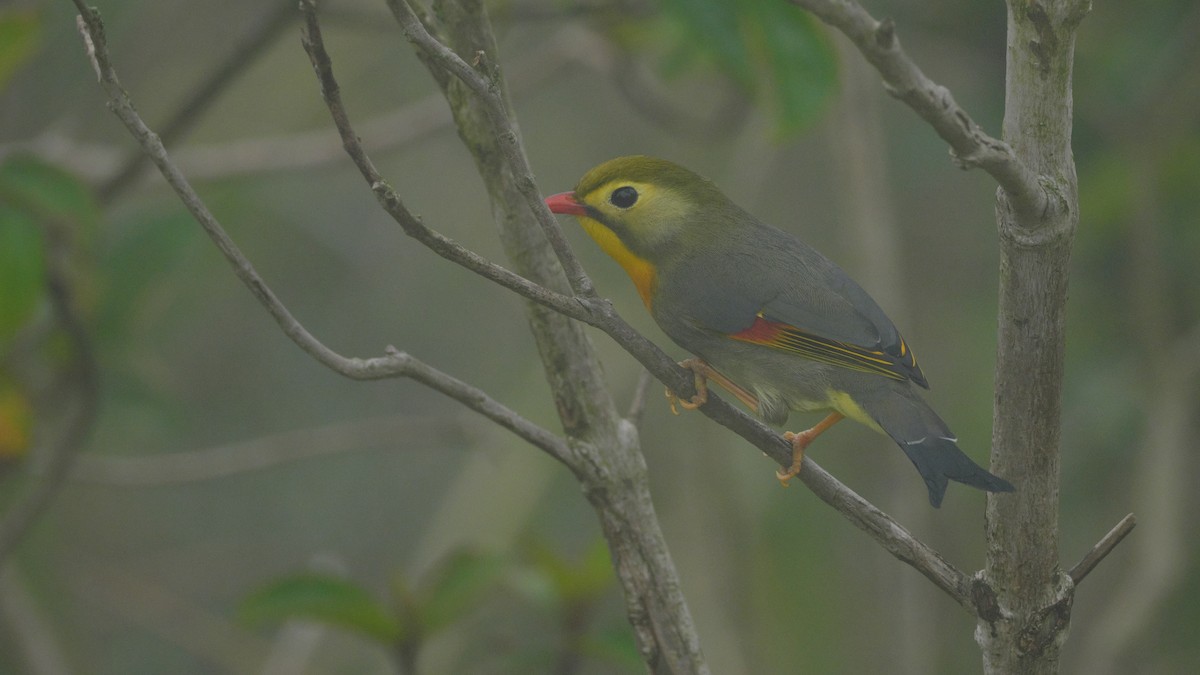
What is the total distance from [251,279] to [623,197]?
58.6 inches

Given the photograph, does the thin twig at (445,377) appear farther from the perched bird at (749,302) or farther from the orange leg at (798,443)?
the perched bird at (749,302)

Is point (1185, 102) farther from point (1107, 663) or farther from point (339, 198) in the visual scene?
point (339, 198)

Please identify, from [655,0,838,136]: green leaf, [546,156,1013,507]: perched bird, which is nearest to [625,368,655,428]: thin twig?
[546,156,1013,507]: perched bird

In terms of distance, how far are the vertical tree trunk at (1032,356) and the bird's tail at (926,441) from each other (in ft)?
0.29

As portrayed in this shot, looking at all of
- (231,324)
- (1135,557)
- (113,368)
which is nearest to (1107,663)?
(1135,557)

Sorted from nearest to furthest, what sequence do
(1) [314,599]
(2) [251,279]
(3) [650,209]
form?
(2) [251,279] < (1) [314,599] < (3) [650,209]

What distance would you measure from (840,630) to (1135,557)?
1838mm

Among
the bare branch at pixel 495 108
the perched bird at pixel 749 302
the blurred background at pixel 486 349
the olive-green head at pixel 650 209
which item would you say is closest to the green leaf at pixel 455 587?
the blurred background at pixel 486 349

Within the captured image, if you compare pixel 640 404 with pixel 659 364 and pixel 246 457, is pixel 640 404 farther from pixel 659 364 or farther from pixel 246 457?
pixel 246 457

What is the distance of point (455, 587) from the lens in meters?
3.10

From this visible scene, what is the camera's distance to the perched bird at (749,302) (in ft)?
10.1

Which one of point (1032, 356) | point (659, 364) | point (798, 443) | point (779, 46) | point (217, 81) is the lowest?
point (1032, 356)

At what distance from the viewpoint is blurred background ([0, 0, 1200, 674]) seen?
362 centimetres

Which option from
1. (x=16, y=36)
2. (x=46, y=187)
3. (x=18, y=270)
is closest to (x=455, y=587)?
(x=18, y=270)
